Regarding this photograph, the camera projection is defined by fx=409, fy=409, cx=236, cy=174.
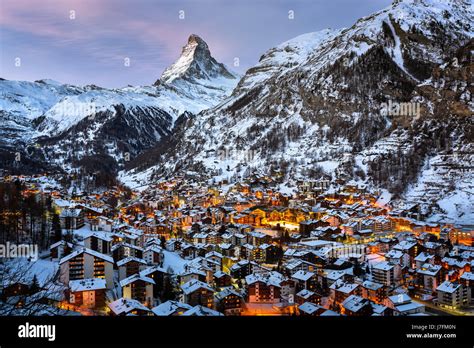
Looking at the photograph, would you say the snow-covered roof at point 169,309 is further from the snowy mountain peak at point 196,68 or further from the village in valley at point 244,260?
the snowy mountain peak at point 196,68

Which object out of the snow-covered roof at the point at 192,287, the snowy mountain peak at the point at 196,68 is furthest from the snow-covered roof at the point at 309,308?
the snowy mountain peak at the point at 196,68

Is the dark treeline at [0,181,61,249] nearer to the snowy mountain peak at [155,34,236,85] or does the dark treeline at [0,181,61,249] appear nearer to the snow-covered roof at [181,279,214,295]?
the snow-covered roof at [181,279,214,295]

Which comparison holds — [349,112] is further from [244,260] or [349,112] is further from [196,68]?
[196,68]

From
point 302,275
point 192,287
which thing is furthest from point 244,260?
point 192,287

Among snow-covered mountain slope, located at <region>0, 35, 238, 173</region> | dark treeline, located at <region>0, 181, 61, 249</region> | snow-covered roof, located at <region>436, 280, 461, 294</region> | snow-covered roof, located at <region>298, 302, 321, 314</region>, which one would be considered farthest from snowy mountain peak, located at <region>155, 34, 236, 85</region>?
snow-covered roof, located at <region>298, 302, 321, 314</region>

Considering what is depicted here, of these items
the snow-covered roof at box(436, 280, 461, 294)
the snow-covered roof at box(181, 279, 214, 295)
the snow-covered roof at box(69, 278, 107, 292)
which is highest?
the snow-covered roof at box(69, 278, 107, 292)

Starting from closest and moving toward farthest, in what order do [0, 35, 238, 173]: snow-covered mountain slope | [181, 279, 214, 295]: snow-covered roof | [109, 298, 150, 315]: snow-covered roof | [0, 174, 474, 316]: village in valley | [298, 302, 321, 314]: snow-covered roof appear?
[109, 298, 150, 315]: snow-covered roof, [298, 302, 321, 314]: snow-covered roof, [0, 174, 474, 316]: village in valley, [181, 279, 214, 295]: snow-covered roof, [0, 35, 238, 173]: snow-covered mountain slope

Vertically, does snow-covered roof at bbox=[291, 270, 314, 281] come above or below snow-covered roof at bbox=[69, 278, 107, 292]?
below
